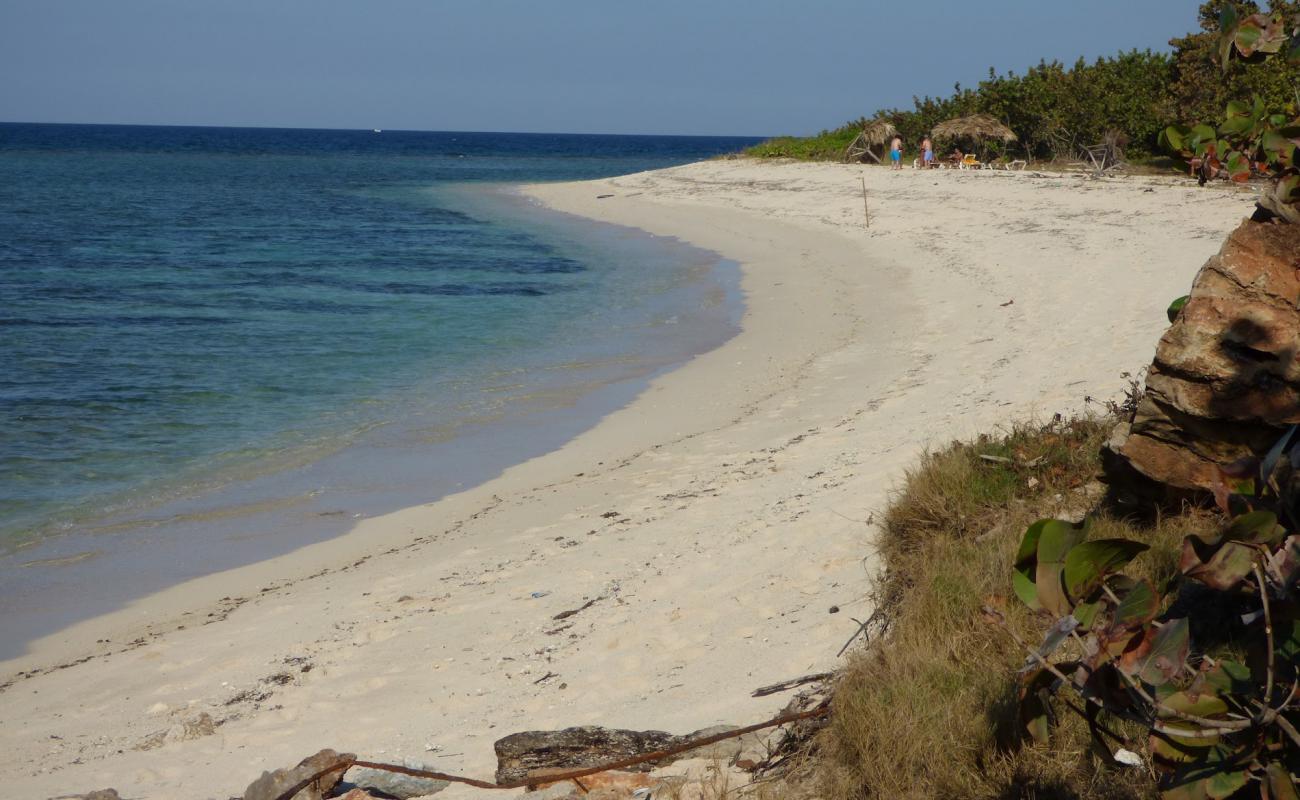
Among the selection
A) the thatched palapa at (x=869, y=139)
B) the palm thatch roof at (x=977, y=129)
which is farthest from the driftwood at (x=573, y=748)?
the thatched palapa at (x=869, y=139)

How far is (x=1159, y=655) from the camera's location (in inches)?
76.3

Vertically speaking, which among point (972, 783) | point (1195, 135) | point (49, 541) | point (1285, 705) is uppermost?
point (1195, 135)

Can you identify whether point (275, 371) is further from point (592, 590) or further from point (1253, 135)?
point (1253, 135)

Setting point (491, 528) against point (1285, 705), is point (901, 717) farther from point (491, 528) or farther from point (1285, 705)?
point (491, 528)

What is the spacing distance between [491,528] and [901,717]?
14.6 ft

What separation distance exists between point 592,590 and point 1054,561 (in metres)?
3.92

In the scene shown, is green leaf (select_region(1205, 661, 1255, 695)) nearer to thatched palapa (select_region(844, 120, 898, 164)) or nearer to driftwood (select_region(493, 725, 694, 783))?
driftwood (select_region(493, 725, 694, 783))

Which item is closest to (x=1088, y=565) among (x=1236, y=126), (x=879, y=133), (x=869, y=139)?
(x=1236, y=126)

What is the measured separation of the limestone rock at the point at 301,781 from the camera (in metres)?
3.76

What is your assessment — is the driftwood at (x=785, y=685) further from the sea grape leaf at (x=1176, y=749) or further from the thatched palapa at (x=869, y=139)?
the thatched palapa at (x=869, y=139)

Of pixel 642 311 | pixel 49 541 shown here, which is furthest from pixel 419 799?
pixel 642 311

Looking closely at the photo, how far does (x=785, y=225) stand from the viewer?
2616 cm

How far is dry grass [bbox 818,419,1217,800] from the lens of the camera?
302cm

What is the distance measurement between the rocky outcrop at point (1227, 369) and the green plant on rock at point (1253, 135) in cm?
42
